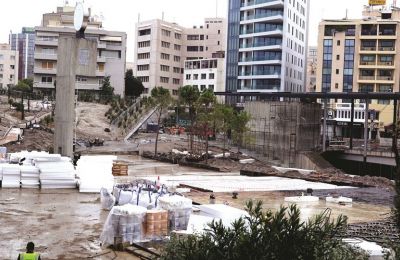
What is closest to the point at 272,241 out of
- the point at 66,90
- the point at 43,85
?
the point at 66,90

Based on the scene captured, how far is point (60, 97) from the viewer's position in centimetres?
3014

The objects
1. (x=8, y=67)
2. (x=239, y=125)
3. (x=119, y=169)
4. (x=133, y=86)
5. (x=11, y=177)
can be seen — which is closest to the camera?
(x=11, y=177)

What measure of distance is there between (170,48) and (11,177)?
68.6 meters

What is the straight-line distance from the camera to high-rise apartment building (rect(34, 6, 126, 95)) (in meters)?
76.2

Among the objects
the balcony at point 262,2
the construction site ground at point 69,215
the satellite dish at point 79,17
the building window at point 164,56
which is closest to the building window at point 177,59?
the building window at point 164,56

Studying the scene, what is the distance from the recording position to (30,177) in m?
24.8

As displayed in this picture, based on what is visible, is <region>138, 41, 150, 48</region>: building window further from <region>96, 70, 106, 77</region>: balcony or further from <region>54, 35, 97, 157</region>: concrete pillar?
<region>54, 35, 97, 157</region>: concrete pillar

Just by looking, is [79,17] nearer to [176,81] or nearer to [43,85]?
[43,85]

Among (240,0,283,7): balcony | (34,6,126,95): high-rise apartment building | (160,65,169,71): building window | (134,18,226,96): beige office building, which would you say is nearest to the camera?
(240,0,283,7): balcony

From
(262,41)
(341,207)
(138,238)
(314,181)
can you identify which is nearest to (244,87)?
(262,41)

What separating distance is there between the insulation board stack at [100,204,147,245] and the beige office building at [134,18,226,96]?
72.4 metres

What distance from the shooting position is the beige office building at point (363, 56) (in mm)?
68875

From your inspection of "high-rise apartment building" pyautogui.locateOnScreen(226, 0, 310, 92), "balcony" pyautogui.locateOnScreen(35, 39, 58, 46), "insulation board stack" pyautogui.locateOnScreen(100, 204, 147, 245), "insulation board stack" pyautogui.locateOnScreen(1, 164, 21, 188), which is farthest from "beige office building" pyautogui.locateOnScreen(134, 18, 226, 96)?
"insulation board stack" pyautogui.locateOnScreen(100, 204, 147, 245)

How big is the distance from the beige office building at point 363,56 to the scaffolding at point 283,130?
761 inches
